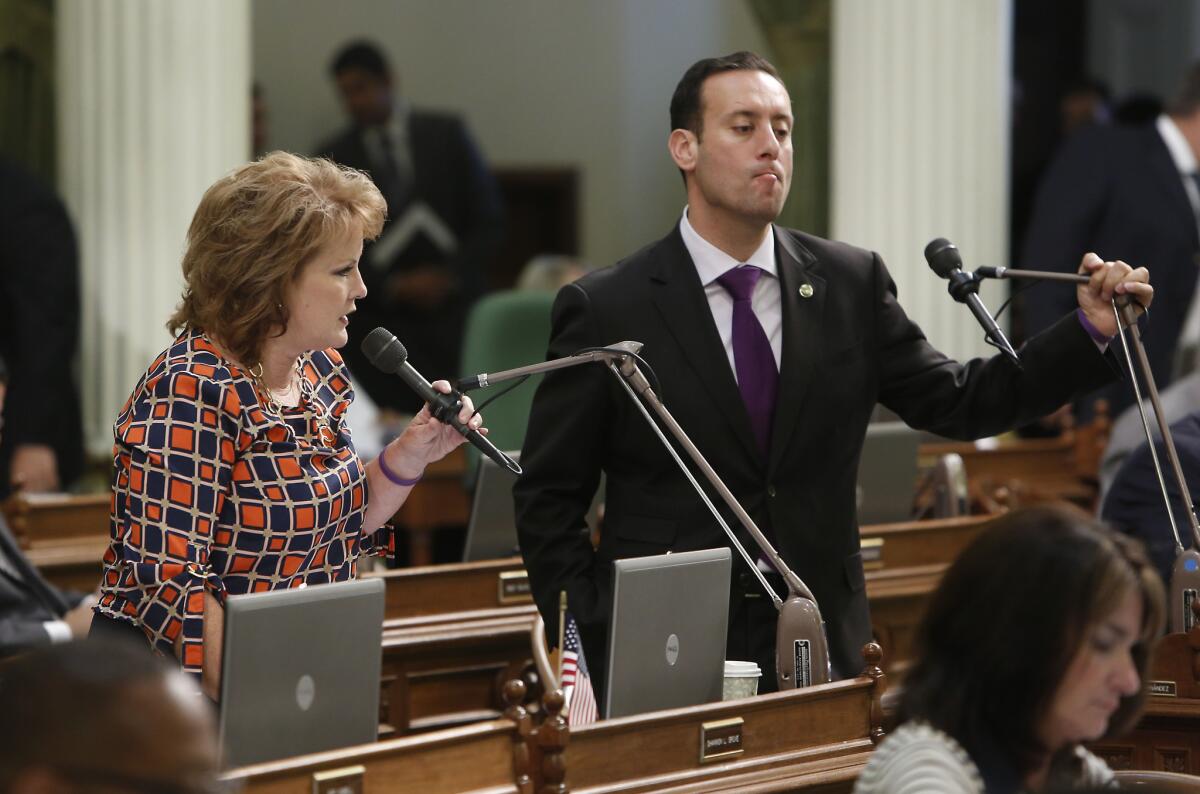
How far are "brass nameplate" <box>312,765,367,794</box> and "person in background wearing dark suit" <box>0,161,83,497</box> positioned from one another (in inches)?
126

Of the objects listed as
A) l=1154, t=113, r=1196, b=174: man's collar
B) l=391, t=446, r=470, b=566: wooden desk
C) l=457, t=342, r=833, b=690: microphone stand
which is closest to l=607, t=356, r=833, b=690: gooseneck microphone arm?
l=457, t=342, r=833, b=690: microphone stand

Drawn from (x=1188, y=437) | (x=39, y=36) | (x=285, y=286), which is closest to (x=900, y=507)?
(x=1188, y=437)

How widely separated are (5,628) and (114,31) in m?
2.49

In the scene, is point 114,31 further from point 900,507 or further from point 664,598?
point 664,598

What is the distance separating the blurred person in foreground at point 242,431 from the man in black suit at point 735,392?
362mm

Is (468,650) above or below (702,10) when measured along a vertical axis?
below

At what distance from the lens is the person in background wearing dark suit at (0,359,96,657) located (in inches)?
124

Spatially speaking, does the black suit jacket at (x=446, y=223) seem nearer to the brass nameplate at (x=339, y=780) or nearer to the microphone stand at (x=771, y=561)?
the microphone stand at (x=771, y=561)

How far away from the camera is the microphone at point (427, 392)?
2.27 m

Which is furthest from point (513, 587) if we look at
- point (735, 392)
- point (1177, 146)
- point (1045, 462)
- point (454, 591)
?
point (1177, 146)

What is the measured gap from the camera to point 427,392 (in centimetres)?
228

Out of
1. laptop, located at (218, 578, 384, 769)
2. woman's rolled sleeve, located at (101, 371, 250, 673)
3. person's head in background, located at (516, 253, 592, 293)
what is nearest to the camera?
laptop, located at (218, 578, 384, 769)

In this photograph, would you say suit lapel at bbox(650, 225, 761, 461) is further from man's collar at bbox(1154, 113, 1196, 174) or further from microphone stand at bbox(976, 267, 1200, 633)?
man's collar at bbox(1154, 113, 1196, 174)

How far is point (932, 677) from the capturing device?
1708mm
